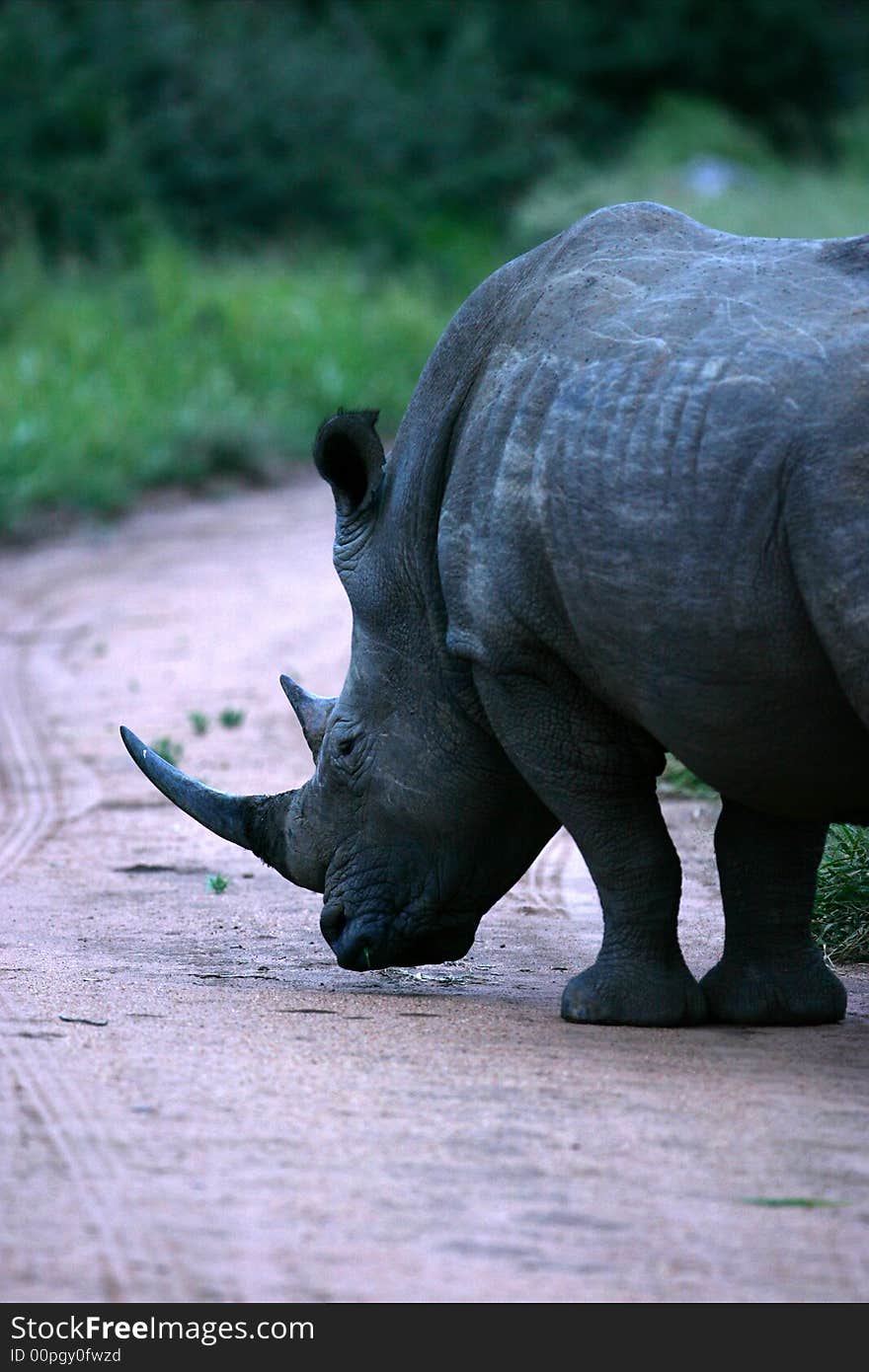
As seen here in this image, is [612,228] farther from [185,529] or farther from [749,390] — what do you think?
[185,529]

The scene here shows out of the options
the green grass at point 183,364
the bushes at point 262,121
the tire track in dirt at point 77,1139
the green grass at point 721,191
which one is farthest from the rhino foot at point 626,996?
the green grass at point 721,191

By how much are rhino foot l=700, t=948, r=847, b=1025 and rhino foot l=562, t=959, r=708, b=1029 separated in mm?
165

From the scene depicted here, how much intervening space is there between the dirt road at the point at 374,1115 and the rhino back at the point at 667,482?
80 centimetres

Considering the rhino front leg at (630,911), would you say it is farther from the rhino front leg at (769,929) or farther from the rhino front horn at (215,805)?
the rhino front horn at (215,805)

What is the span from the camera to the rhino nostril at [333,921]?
5.32 meters

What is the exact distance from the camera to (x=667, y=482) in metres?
4.14

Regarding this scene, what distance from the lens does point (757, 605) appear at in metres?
4.05

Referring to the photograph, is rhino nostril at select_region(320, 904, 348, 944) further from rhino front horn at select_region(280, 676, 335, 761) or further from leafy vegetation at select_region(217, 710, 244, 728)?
leafy vegetation at select_region(217, 710, 244, 728)

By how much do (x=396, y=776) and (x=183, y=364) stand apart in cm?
1277

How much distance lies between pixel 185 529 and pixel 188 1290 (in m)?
12.0

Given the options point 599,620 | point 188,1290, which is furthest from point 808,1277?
point 599,620

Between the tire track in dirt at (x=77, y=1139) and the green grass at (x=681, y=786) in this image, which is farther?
the green grass at (x=681, y=786)

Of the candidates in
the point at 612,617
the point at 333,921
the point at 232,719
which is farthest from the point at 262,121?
the point at 612,617

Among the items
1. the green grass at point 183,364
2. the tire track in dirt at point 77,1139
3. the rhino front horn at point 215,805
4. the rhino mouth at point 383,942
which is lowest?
the green grass at point 183,364
